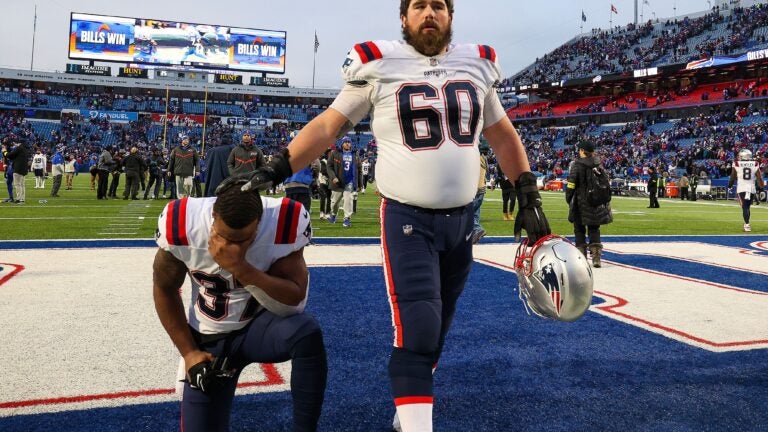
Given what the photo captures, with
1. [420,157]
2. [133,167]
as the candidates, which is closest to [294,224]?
[420,157]

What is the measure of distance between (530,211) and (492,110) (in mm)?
517

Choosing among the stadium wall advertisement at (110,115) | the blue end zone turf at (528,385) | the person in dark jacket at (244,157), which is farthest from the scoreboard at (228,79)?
the blue end zone turf at (528,385)

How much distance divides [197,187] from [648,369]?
15.7 meters

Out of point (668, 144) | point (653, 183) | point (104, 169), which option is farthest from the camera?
point (668, 144)

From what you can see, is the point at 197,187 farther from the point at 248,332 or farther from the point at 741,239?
the point at 248,332

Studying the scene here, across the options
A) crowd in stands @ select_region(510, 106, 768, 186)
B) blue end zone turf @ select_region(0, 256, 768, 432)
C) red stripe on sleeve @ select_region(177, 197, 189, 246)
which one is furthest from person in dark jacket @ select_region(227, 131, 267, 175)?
crowd in stands @ select_region(510, 106, 768, 186)

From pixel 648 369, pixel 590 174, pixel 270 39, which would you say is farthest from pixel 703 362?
pixel 270 39

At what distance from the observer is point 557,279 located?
2.30m

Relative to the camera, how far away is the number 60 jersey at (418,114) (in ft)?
→ 7.52

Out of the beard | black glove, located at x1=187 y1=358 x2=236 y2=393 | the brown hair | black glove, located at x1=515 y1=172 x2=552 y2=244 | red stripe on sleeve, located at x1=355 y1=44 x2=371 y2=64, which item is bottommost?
black glove, located at x1=187 y1=358 x2=236 y2=393

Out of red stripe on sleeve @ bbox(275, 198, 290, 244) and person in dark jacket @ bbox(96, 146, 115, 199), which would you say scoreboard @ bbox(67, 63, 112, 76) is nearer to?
person in dark jacket @ bbox(96, 146, 115, 199)

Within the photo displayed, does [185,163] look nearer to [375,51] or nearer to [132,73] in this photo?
[375,51]

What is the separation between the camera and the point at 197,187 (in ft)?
56.7

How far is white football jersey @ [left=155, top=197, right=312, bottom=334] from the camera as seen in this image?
2.08 m
